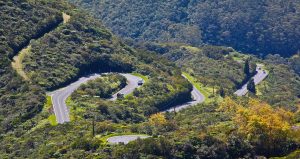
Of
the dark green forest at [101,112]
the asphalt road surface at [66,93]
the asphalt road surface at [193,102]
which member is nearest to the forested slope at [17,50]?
the dark green forest at [101,112]

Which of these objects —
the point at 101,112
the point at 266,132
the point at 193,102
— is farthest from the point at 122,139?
the point at 193,102

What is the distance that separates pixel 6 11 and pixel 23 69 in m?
29.5

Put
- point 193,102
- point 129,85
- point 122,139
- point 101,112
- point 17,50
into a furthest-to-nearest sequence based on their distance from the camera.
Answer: point 193,102
point 129,85
point 17,50
point 101,112
point 122,139

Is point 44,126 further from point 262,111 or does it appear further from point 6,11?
point 6,11

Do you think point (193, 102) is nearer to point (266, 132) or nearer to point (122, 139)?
point (122, 139)

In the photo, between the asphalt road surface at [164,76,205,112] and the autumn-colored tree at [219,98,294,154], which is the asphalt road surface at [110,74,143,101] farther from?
the autumn-colored tree at [219,98,294,154]

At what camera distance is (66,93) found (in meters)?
160

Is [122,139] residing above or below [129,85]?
above

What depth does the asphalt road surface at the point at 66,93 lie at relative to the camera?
13860cm

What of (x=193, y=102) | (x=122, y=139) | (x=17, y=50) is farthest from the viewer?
(x=193, y=102)

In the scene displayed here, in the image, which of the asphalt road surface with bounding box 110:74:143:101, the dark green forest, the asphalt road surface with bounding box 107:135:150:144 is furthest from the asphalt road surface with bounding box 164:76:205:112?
the asphalt road surface with bounding box 107:135:150:144

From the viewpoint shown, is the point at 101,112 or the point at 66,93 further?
the point at 66,93

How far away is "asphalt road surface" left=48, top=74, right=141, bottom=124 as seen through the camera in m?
139

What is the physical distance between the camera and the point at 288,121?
108 m
